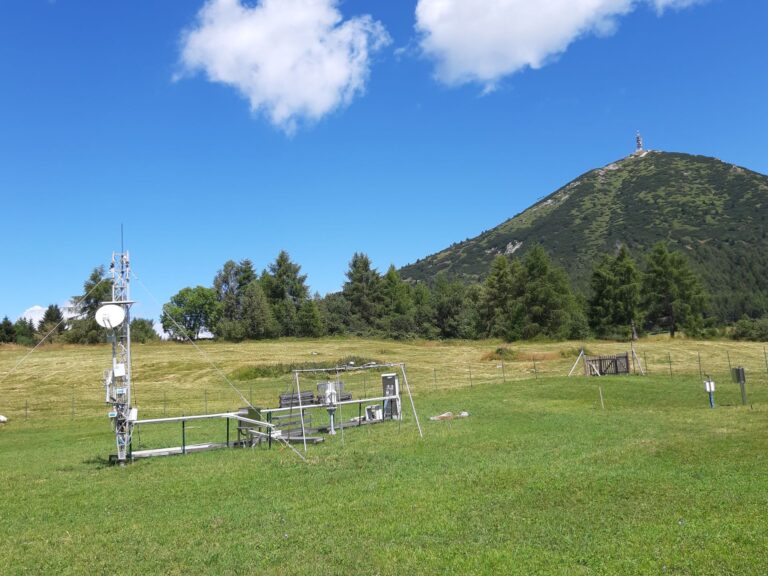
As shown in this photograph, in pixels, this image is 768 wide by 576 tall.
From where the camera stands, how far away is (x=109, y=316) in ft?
51.3

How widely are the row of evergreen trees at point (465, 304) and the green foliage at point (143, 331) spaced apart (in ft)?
13.0

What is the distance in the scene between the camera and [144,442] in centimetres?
2108

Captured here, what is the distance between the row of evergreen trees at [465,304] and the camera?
269 ft

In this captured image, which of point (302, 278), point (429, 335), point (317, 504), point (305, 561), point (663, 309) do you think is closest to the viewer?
point (305, 561)

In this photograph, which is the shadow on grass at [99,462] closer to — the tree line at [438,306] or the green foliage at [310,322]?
the tree line at [438,306]

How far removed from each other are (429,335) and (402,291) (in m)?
14.4

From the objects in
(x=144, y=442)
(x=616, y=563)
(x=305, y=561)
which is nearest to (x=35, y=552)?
(x=305, y=561)

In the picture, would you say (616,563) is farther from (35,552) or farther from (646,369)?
(646,369)

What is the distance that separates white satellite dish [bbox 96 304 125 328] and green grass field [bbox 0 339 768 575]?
3884 mm

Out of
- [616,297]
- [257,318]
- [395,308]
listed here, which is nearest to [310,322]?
[257,318]

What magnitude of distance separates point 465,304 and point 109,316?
89.5 meters

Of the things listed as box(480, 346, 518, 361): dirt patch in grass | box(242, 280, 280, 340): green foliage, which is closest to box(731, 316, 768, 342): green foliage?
box(480, 346, 518, 361): dirt patch in grass

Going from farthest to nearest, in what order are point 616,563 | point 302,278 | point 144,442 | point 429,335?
point 302,278 < point 429,335 < point 144,442 < point 616,563

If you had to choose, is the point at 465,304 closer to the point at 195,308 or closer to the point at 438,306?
the point at 438,306
